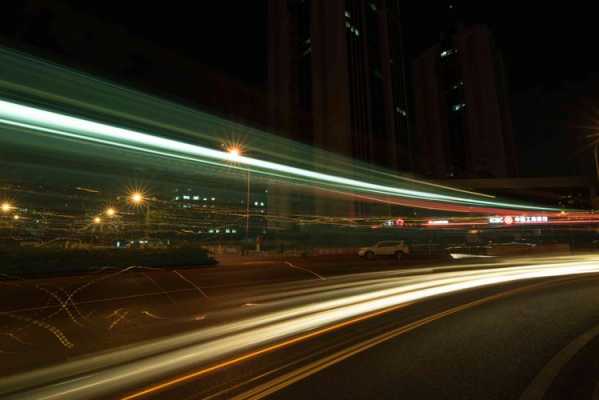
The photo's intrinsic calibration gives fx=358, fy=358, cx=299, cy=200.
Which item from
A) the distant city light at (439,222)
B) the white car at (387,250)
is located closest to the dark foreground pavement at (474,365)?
the white car at (387,250)

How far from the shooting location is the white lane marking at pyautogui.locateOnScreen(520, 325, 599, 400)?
3.80 m

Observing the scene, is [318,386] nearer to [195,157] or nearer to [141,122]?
[141,122]

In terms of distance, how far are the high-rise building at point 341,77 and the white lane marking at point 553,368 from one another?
48440 millimetres

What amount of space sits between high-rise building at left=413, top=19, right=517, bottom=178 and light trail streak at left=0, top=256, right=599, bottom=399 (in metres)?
89.5

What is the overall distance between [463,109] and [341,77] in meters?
75.2

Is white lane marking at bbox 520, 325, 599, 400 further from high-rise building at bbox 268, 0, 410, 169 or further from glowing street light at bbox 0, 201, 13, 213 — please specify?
high-rise building at bbox 268, 0, 410, 169

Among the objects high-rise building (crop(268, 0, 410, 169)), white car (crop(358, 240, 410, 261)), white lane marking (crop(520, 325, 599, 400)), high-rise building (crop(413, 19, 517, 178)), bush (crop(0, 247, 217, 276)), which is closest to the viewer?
white lane marking (crop(520, 325, 599, 400))

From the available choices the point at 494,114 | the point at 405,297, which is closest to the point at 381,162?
the point at 494,114

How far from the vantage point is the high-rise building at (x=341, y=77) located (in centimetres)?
5588

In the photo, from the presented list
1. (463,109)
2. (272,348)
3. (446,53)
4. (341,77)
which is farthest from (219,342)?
(446,53)

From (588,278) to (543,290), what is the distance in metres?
4.86

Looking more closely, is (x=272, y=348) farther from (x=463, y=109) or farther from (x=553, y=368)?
(x=463, y=109)

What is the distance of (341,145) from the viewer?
175 feet

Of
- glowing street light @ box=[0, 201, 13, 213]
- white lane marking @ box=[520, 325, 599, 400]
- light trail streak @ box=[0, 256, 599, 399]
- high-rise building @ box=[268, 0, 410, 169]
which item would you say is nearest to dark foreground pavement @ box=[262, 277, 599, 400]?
white lane marking @ box=[520, 325, 599, 400]
